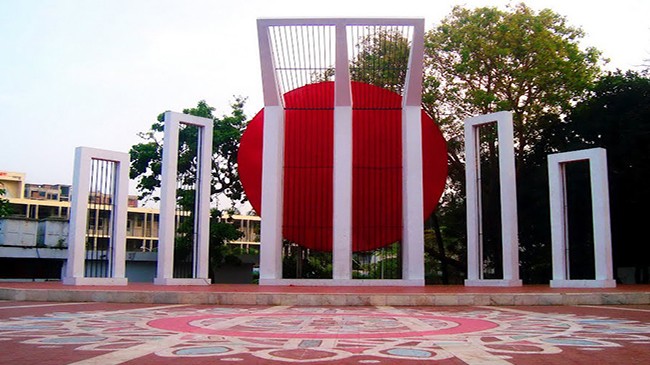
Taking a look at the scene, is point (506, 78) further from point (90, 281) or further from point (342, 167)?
point (90, 281)

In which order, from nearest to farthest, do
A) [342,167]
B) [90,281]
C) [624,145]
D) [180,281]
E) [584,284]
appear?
[90,281]
[584,284]
[180,281]
[342,167]
[624,145]

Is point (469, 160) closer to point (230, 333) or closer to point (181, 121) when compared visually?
point (181, 121)

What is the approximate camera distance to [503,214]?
1975 centimetres

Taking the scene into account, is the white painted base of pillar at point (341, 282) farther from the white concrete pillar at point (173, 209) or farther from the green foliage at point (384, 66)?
the green foliage at point (384, 66)

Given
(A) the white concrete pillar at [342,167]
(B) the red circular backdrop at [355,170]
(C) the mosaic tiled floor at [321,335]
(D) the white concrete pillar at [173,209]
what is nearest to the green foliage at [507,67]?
(B) the red circular backdrop at [355,170]

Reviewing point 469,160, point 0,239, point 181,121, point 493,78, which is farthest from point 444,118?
point 0,239

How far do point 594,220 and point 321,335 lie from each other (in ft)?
45.2

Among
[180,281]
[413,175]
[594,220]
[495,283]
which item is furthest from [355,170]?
[594,220]

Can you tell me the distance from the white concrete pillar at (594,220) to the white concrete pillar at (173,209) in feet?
35.5

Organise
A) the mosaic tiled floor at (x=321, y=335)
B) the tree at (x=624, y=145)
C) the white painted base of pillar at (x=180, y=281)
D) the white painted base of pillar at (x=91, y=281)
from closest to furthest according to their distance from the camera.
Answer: the mosaic tiled floor at (x=321, y=335) < the white painted base of pillar at (x=91, y=281) < the white painted base of pillar at (x=180, y=281) < the tree at (x=624, y=145)

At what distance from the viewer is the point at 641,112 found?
86.6 feet

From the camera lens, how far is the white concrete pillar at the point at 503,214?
1953 cm

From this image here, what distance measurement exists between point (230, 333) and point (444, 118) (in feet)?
82.0

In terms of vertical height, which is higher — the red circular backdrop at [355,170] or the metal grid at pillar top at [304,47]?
the metal grid at pillar top at [304,47]
